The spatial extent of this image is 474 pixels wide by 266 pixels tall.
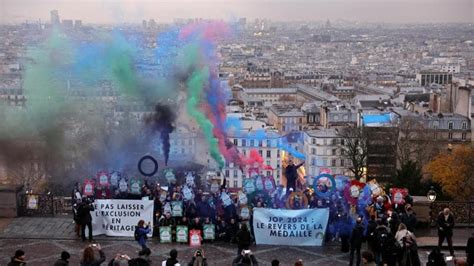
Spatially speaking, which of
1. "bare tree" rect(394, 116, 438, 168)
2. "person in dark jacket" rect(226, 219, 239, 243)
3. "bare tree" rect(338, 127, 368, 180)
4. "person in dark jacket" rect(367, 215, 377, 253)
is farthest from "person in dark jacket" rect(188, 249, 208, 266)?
"bare tree" rect(394, 116, 438, 168)

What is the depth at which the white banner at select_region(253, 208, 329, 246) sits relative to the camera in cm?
1716

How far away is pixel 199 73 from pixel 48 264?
1573cm

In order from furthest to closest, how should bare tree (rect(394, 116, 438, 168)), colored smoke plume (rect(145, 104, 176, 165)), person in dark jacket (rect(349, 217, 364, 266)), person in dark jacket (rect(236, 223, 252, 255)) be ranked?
bare tree (rect(394, 116, 438, 168))
colored smoke plume (rect(145, 104, 176, 165))
person in dark jacket (rect(236, 223, 252, 255))
person in dark jacket (rect(349, 217, 364, 266))

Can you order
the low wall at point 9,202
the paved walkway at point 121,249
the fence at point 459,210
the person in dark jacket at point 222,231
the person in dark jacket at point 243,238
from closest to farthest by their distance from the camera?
the person in dark jacket at point 243,238 < the paved walkway at point 121,249 < the person in dark jacket at point 222,231 < the fence at point 459,210 < the low wall at point 9,202

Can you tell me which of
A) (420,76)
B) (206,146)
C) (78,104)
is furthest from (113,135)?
(420,76)

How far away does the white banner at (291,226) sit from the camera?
17156 millimetres

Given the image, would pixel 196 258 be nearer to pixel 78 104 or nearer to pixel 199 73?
pixel 199 73

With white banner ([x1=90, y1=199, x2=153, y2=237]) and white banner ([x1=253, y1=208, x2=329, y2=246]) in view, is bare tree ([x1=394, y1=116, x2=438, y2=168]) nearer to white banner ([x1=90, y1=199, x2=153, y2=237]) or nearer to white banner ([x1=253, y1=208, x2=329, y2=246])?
white banner ([x1=253, y1=208, x2=329, y2=246])

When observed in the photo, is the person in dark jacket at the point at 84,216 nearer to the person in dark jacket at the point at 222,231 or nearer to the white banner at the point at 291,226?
the person in dark jacket at the point at 222,231

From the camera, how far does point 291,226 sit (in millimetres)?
17188

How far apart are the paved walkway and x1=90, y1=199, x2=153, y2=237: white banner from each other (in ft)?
0.87

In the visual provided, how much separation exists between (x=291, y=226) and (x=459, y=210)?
4.15 m

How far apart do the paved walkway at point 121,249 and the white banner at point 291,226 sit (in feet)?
0.67

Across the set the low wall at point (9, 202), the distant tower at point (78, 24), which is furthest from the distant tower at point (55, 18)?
the low wall at point (9, 202)
